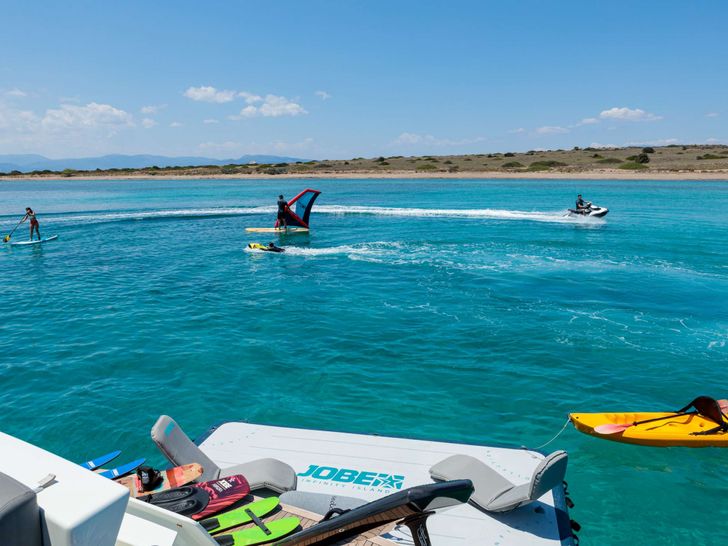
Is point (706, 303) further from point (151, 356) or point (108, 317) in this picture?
point (108, 317)

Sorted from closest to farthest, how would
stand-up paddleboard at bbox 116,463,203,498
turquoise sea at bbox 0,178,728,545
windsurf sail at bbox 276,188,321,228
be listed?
stand-up paddleboard at bbox 116,463,203,498, turquoise sea at bbox 0,178,728,545, windsurf sail at bbox 276,188,321,228

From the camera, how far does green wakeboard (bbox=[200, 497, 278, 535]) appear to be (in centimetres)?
607

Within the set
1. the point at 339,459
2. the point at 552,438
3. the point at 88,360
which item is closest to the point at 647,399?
the point at 552,438

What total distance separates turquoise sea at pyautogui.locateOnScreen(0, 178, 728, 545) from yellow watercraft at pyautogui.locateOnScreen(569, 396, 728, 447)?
321mm

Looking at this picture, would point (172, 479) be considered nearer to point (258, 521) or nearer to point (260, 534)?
point (258, 521)

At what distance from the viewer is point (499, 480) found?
7.40 metres

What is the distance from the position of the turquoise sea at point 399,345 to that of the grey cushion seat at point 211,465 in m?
3.51

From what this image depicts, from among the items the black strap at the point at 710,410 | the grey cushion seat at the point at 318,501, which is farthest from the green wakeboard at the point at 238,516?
the black strap at the point at 710,410

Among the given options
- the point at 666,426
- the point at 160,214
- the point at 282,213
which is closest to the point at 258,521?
the point at 666,426

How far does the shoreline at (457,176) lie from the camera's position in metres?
94.8

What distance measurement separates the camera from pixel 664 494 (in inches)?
370

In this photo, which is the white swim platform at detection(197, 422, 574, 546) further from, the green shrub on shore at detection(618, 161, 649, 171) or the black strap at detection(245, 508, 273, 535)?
the green shrub on shore at detection(618, 161, 649, 171)

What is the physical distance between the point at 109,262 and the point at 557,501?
29788mm

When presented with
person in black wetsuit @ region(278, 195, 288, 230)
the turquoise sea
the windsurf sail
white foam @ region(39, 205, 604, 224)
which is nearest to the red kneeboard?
the turquoise sea
